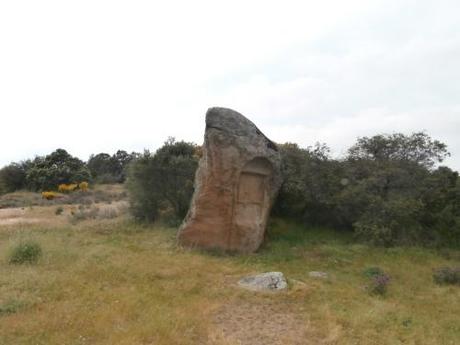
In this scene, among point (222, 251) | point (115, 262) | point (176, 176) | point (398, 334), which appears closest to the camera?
point (398, 334)

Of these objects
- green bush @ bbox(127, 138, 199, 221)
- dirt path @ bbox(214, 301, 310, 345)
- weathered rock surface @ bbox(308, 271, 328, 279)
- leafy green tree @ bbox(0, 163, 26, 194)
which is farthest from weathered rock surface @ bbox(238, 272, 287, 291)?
leafy green tree @ bbox(0, 163, 26, 194)

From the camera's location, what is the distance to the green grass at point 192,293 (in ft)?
21.2

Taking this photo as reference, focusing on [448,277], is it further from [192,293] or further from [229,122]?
[229,122]

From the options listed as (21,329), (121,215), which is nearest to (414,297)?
(21,329)

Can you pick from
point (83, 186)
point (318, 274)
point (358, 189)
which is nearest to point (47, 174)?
point (83, 186)

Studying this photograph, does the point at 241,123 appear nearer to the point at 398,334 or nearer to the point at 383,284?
the point at 383,284

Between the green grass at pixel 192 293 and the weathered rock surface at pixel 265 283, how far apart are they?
1.00 feet

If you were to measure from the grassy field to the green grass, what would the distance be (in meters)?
0.02

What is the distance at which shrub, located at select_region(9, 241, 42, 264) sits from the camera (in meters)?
10.1

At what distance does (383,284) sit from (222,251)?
4735 mm

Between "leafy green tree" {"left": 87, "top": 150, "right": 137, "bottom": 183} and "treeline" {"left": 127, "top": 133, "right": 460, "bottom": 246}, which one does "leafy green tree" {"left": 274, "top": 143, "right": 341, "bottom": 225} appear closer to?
"treeline" {"left": 127, "top": 133, "right": 460, "bottom": 246}

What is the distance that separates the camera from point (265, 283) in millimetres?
9008

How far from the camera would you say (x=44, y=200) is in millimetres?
29859

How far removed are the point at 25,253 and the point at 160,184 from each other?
6.94 meters
